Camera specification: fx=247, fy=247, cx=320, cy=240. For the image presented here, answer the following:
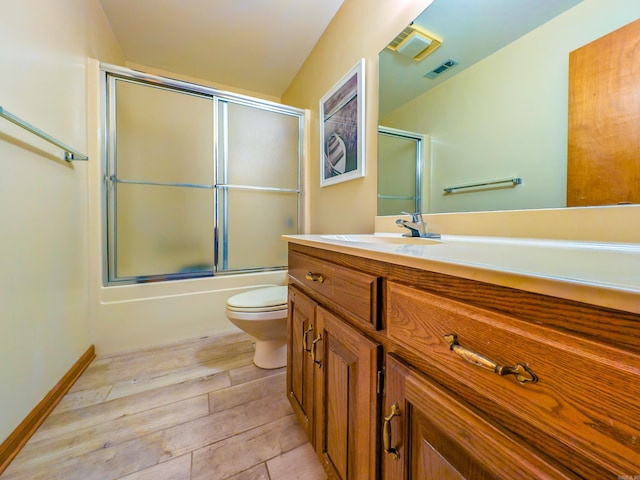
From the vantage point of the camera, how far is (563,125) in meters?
0.69

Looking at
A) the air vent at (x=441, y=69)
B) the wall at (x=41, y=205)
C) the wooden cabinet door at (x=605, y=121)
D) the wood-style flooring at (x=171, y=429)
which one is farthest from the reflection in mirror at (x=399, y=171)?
the wall at (x=41, y=205)

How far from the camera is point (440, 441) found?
41cm

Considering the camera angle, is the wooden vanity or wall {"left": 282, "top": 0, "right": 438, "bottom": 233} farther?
wall {"left": 282, "top": 0, "right": 438, "bottom": 233}

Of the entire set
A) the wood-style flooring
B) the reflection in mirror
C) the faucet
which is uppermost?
the reflection in mirror

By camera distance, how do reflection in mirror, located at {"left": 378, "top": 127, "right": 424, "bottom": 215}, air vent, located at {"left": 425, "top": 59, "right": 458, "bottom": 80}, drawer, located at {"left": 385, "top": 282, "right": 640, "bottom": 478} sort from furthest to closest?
reflection in mirror, located at {"left": 378, "top": 127, "right": 424, "bottom": 215}, air vent, located at {"left": 425, "top": 59, "right": 458, "bottom": 80}, drawer, located at {"left": 385, "top": 282, "right": 640, "bottom": 478}

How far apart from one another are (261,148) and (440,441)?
7.40ft

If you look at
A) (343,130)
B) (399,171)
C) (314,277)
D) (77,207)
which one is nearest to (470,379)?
(314,277)

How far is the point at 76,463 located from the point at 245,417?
1.93 ft

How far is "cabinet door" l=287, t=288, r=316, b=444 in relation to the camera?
855mm

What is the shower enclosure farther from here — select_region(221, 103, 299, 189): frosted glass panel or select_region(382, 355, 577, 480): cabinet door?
select_region(382, 355, 577, 480): cabinet door

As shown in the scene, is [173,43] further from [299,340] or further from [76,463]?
[76,463]

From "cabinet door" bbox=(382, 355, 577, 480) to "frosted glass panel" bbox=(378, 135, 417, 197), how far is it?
93cm

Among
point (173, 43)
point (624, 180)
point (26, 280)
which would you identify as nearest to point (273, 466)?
point (26, 280)

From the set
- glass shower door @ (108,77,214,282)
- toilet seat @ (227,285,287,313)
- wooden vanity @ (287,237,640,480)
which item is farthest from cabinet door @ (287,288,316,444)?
glass shower door @ (108,77,214,282)
